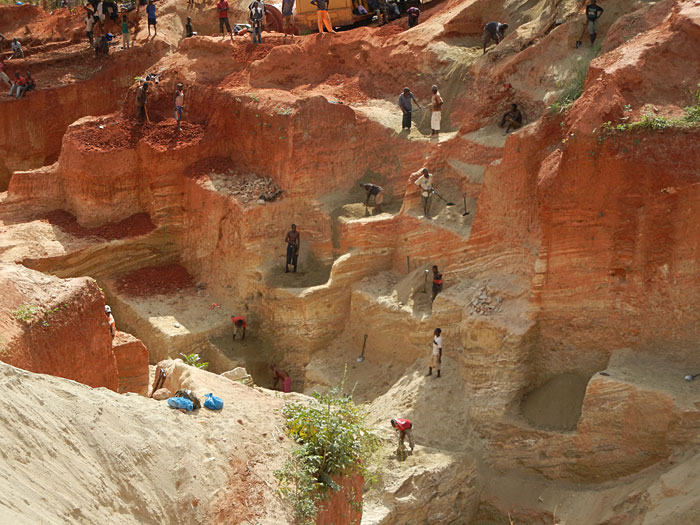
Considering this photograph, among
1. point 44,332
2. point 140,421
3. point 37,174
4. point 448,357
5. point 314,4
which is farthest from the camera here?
point 314,4

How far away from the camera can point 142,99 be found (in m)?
28.7

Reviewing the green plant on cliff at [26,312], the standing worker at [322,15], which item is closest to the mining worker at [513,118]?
the standing worker at [322,15]

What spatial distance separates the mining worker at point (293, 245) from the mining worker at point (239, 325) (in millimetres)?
1835

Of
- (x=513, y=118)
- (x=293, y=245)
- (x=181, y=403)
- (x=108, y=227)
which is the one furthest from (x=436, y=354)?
(x=108, y=227)

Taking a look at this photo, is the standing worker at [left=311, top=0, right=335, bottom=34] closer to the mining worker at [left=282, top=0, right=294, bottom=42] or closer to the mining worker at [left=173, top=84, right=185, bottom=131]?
the mining worker at [left=282, top=0, right=294, bottom=42]

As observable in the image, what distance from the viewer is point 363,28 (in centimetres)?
3019

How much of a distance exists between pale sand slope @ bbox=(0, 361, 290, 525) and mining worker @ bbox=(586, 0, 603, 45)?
48.5 feet

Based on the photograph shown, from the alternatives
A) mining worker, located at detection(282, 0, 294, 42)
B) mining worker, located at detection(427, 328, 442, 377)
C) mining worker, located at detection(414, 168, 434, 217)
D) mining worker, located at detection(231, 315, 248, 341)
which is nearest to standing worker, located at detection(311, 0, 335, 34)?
mining worker, located at detection(282, 0, 294, 42)

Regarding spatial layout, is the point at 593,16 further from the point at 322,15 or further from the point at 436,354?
the point at 322,15

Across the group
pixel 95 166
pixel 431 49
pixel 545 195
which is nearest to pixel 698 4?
pixel 545 195

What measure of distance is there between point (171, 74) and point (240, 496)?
19.6 meters

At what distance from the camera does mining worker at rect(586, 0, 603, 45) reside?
78.9 ft

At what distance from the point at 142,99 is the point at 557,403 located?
15.3 meters

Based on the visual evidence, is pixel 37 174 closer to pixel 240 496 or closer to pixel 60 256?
pixel 60 256
